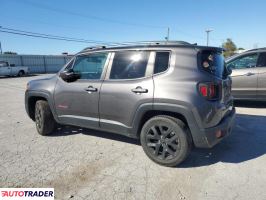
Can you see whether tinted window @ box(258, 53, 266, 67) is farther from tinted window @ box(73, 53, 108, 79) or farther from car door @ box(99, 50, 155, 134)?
tinted window @ box(73, 53, 108, 79)

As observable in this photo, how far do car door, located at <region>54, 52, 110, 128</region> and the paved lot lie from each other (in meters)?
0.53

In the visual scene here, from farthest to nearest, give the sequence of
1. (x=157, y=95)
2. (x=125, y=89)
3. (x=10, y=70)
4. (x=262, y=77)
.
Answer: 1. (x=10, y=70)
2. (x=262, y=77)
3. (x=125, y=89)
4. (x=157, y=95)

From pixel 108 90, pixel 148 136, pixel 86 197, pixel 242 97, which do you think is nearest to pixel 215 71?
pixel 148 136

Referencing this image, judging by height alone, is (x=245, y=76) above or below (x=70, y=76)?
below

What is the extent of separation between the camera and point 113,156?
4.12 meters

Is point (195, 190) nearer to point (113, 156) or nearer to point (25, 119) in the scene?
point (113, 156)

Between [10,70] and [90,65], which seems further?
[10,70]

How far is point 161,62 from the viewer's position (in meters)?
3.68

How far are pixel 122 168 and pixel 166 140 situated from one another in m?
0.78

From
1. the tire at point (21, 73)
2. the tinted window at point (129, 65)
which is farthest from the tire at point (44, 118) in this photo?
the tire at point (21, 73)

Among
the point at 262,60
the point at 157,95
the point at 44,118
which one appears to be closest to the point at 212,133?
the point at 157,95

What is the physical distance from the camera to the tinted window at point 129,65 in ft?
12.5

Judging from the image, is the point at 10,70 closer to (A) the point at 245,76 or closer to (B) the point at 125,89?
(A) the point at 245,76

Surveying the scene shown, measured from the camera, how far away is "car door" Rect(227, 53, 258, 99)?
23.2 ft
